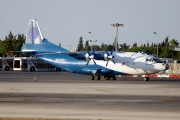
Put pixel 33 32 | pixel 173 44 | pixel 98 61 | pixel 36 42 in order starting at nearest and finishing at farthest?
pixel 98 61 → pixel 36 42 → pixel 33 32 → pixel 173 44

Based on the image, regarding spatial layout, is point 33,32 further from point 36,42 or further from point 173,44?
point 173,44

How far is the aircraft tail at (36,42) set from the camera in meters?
63.8

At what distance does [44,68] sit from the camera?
115125mm

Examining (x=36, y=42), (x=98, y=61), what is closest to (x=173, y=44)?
(x=36, y=42)

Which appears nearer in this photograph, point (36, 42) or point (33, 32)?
point (36, 42)

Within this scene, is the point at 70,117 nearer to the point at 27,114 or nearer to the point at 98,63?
the point at 27,114

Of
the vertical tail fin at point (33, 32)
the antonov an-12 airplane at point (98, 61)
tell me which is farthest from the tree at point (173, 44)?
the antonov an-12 airplane at point (98, 61)

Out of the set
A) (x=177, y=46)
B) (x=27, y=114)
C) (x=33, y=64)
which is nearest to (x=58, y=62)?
(x=27, y=114)

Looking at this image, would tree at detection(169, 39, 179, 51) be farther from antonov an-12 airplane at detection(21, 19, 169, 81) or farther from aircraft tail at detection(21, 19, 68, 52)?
antonov an-12 airplane at detection(21, 19, 169, 81)

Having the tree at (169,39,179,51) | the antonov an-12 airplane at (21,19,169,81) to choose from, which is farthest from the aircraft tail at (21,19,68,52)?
the tree at (169,39,179,51)

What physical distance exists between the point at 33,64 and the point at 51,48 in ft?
167

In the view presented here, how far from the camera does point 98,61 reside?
59.8 meters

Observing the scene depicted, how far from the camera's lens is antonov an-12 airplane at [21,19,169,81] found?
5691cm

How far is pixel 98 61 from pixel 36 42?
9.71m
